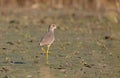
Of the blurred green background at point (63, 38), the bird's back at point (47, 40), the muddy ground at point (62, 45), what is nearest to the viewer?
the muddy ground at point (62, 45)

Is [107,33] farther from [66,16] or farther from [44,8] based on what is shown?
[44,8]

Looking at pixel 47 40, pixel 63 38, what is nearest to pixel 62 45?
pixel 63 38

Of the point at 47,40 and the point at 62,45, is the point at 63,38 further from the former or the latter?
the point at 47,40

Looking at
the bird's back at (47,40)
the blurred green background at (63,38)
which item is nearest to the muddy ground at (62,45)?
the blurred green background at (63,38)

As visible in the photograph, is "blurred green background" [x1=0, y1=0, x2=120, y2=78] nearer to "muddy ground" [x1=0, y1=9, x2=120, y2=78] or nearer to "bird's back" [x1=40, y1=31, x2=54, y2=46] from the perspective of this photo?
"muddy ground" [x1=0, y1=9, x2=120, y2=78]

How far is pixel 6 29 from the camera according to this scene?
1709 cm

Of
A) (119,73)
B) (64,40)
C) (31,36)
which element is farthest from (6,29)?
(119,73)

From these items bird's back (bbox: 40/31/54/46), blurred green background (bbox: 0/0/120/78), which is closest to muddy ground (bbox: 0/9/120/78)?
blurred green background (bbox: 0/0/120/78)

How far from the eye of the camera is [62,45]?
13.5 meters

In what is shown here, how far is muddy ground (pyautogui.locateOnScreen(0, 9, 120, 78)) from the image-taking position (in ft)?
32.7

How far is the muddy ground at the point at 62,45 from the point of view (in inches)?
392

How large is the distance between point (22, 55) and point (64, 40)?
10.3 ft

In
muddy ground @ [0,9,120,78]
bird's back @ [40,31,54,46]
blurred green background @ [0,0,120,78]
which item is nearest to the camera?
muddy ground @ [0,9,120,78]

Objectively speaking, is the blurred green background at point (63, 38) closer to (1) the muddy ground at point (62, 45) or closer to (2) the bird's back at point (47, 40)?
(1) the muddy ground at point (62, 45)
